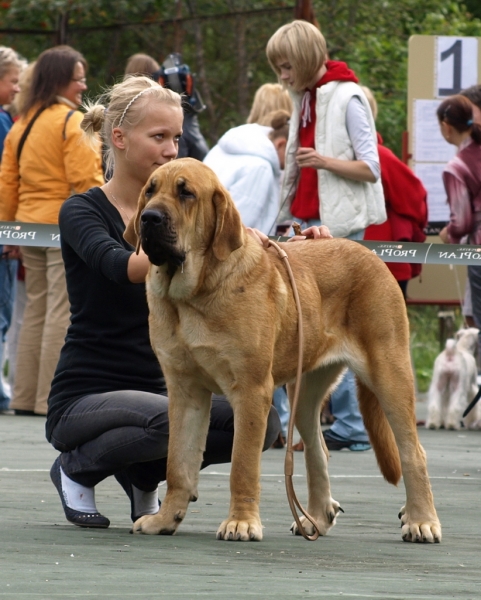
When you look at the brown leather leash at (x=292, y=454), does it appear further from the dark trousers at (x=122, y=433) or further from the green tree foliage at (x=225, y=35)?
the green tree foliage at (x=225, y=35)

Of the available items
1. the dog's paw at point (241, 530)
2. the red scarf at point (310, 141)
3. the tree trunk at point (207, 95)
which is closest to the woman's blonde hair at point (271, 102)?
the red scarf at point (310, 141)

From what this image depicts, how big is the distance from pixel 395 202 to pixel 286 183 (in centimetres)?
157

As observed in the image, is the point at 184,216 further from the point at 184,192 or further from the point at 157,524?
the point at 157,524

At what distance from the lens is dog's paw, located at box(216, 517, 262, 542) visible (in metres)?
4.61

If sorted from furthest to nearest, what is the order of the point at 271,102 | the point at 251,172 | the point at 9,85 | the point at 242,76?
the point at 242,76, the point at 9,85, the point at 271,102, the point at 251,172

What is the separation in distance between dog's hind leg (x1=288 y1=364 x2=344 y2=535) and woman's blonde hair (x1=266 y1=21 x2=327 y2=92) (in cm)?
321

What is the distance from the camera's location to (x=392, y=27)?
20.0 m

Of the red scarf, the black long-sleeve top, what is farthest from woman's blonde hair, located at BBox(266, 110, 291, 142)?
the black long-sleeve top

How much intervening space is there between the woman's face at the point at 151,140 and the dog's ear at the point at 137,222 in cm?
38

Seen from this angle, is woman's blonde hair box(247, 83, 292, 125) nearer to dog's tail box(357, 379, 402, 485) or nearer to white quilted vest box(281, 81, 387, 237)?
white quilted vest box(281, 81, 387, 237)

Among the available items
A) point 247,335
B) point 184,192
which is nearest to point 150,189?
point 184,192

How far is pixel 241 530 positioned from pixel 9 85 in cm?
656

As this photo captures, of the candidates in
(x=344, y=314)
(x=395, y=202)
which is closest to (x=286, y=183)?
(x=395, y=202)

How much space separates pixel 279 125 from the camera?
9.58 m
